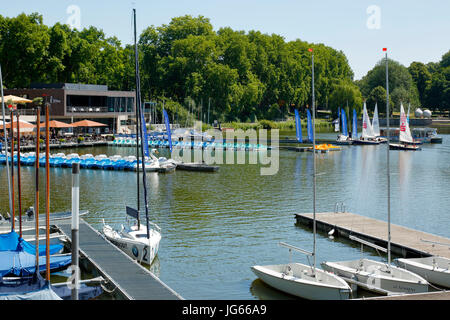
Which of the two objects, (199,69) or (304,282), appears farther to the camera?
(199,69)

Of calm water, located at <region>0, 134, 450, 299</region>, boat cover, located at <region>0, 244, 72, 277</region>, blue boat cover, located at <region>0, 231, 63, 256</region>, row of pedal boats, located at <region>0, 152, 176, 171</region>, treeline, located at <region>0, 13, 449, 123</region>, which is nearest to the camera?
boat cover, located at <region>0, 244, 72, 277</region>

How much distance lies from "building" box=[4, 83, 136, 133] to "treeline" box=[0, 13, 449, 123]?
31.1 feet

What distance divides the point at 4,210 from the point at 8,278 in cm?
1610

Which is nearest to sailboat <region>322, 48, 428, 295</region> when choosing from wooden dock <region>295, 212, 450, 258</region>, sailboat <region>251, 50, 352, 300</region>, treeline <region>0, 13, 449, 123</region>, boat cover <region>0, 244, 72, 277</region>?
sailboat <region>251, 50, 352, 300</region>

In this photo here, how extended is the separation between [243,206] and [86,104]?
52.7 metres

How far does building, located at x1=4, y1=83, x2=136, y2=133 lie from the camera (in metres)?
75.8

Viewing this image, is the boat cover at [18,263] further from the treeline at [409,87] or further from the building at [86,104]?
the treeline at [409,87]

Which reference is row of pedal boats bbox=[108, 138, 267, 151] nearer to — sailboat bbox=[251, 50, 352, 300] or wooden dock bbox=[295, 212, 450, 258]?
wooden dock bbox=[295, 212, 450, 258]

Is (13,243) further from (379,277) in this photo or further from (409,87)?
(409,87)

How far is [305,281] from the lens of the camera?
736 inches

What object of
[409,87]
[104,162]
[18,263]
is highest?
[409,87]

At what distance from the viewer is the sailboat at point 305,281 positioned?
18062mm

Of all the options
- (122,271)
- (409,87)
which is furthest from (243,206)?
(409,87)
